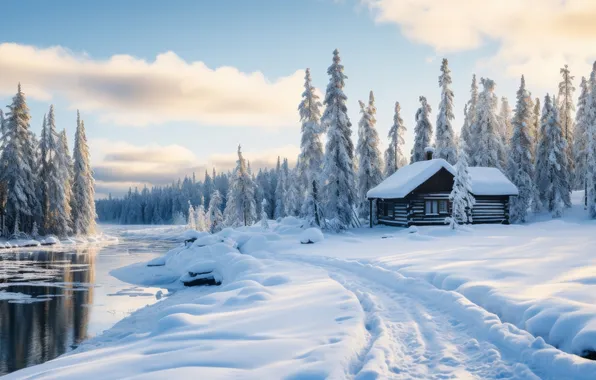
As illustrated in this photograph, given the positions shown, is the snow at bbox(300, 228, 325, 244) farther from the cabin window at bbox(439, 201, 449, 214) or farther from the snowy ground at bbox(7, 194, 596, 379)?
the cabin window at bbox(439, 201, 449, 214)

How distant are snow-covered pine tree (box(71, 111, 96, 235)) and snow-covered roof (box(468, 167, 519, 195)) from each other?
160ft

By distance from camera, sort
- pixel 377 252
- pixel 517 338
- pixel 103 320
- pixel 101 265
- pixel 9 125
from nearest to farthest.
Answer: pixel 517 338
pixel 103 320
pixel 377 252
pixel 101 265
pixel 9 125

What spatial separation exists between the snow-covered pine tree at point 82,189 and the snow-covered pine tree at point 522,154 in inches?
2073

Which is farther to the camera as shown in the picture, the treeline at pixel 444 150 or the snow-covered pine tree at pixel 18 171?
the snow-covered pine tree at pixel 18 171

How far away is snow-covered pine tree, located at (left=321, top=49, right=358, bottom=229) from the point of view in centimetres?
3288

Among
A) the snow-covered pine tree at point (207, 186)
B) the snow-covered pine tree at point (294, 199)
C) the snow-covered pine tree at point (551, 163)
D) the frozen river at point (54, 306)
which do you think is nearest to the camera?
the frozen river at point (54, 306)

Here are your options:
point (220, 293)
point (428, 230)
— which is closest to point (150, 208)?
point (428, 230)

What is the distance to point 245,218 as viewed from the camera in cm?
5416

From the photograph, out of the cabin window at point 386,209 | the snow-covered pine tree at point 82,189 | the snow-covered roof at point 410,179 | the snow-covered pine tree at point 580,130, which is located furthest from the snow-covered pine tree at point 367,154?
the snow-covered pine tree at point 82,189

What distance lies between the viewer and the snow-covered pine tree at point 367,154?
44906mm

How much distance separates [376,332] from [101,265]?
27210 millimetres

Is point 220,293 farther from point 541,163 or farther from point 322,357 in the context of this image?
point 541,163

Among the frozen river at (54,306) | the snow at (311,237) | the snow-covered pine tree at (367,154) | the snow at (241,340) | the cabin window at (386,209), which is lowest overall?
the frozen river at (54,306)

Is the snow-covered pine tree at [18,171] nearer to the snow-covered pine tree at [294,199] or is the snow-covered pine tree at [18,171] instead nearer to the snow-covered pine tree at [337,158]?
the snow-covered pine tree at [294,199]
